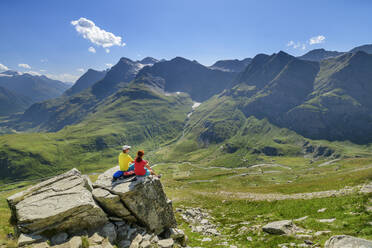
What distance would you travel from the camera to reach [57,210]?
16.6 meters

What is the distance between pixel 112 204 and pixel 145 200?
3.32 meters

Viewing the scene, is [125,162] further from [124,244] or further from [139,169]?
[124,244]

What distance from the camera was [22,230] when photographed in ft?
51.0

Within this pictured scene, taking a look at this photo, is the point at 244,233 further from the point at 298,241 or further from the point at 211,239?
the point at 298,241

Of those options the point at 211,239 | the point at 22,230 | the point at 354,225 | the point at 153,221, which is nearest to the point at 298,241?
the point at 354,225

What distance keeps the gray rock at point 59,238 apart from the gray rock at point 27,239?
3.01 ft

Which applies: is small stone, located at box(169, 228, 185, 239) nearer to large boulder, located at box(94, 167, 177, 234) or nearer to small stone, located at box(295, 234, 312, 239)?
large boulder, located at box(94, 167, 177, 234)

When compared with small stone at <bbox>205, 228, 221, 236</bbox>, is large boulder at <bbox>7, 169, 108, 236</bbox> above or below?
above

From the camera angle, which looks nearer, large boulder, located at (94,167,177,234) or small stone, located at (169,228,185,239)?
large boulder, located at (94,167,177,234)

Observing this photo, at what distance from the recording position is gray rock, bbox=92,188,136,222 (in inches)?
742

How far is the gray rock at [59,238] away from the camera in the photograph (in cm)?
1537

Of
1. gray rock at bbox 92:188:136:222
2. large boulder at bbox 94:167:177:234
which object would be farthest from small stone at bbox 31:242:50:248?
large boulder at bbox 94:167:177:234

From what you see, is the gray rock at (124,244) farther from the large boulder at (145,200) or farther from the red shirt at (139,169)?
the red shirt at (139,169)

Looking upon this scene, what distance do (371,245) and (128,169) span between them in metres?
21.1
